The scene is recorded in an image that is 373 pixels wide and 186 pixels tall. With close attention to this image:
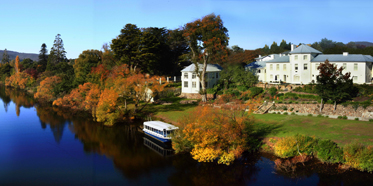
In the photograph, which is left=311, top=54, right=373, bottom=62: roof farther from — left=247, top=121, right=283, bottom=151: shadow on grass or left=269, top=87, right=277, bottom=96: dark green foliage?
left=247, top=121, right=283, bottom=151: shadow on grass

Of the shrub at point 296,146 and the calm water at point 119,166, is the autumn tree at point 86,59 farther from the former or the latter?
the shrub at point 296,146

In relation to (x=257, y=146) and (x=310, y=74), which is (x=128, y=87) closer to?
(x=257, y=146)

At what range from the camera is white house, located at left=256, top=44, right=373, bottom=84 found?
42.5 m

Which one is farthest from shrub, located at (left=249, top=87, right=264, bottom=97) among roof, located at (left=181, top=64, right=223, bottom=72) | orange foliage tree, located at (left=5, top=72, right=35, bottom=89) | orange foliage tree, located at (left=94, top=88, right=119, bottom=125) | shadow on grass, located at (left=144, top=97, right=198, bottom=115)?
orange foliage tree, located at (left=5, top=72, right=35, bottom=89)

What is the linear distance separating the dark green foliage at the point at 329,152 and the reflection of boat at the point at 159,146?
13.6 meters

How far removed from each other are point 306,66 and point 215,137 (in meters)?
30.6

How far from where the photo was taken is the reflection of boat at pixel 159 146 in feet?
90.7

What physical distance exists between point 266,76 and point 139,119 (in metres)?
26.5

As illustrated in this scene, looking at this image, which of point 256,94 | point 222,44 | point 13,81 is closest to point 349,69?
point 256,94

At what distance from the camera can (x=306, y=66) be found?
46750 millimetres

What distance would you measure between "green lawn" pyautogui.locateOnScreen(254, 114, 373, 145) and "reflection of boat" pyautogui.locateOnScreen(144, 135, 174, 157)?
10086 mm

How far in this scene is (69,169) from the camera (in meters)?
23.5

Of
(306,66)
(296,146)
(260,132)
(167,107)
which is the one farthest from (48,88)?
(296,146)

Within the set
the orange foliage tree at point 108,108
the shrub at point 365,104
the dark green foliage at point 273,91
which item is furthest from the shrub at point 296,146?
the orange foliage tree at point 108,108
